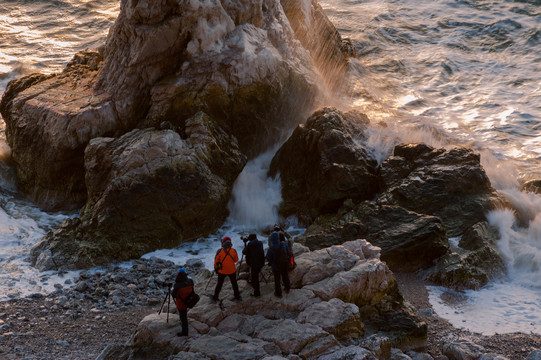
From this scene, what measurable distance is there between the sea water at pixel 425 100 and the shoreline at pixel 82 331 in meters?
0.54

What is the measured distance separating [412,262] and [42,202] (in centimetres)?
1203

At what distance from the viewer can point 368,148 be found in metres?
19.3

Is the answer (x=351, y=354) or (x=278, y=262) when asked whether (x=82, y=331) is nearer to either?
(x=278, y=262)

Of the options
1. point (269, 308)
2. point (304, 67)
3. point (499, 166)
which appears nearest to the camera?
point (269, 308)

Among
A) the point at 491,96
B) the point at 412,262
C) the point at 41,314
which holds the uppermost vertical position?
the point at 491,96

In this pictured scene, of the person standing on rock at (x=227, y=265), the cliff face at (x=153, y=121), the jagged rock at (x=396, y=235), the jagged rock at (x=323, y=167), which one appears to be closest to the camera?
the person standing on rock at (x=227, y=265)

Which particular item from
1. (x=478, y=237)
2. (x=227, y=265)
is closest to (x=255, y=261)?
(x=227, y=265)

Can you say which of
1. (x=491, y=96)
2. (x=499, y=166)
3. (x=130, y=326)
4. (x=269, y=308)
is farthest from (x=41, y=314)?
(x=491, y=96)

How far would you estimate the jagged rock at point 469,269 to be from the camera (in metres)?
14.3

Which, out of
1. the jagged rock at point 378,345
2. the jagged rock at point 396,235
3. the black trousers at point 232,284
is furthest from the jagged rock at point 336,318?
the jagged rock at point 396,235

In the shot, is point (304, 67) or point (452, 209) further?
point (304, 67)

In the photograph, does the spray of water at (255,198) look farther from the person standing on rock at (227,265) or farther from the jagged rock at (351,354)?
the jagged rock at (351,354)

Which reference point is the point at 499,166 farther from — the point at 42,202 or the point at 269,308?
the point at 42,202

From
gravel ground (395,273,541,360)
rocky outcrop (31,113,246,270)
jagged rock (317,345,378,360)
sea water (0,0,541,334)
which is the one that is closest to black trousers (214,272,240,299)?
jagged rock (317,345,378,360)
